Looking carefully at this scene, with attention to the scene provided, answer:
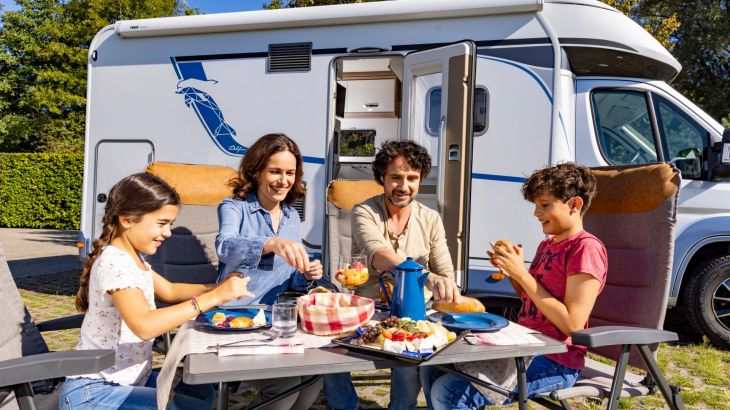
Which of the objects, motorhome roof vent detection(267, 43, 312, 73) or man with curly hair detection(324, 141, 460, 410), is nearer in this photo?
man with curly hair detection(324, 141, 460, 410)

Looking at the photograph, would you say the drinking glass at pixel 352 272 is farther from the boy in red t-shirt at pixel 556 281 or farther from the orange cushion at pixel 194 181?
the orange cushion at pixel 194 181

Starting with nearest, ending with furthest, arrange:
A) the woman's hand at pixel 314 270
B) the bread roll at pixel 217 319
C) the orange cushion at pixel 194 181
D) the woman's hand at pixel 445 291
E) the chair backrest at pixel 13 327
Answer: the bread roll at pixel 217 319 < the chair backrest at pixel 13 327 < the woman's hand at pixel 445 291 < the woman's hand at pixel 314 270 < the orange cushion at pixel 194 181

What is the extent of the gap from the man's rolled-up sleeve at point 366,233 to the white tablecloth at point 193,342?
78 cm

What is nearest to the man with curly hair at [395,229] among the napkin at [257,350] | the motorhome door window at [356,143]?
the napkin at [257,350]

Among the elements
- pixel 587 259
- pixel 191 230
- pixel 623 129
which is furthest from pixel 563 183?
pixel 623 129

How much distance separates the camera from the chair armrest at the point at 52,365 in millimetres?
1404

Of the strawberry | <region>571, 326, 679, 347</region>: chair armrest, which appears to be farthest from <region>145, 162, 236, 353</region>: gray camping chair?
<region>571, 326, 679, 347</region>: chair armrest

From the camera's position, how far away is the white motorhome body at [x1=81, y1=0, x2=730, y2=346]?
4348 mm

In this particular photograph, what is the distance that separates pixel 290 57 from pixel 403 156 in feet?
8.87

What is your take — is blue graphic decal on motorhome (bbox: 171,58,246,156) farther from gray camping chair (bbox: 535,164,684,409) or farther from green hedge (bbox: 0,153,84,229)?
green hedge (bbox: 0,153,84,229)

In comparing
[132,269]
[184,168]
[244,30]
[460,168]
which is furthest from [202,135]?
[132,269]

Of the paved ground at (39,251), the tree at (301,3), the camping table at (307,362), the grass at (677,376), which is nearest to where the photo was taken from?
the camping table at (307,362)

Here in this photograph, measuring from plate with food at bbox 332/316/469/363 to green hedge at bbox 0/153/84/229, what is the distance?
14407 mm

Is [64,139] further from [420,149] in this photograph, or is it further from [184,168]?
[420,149]
